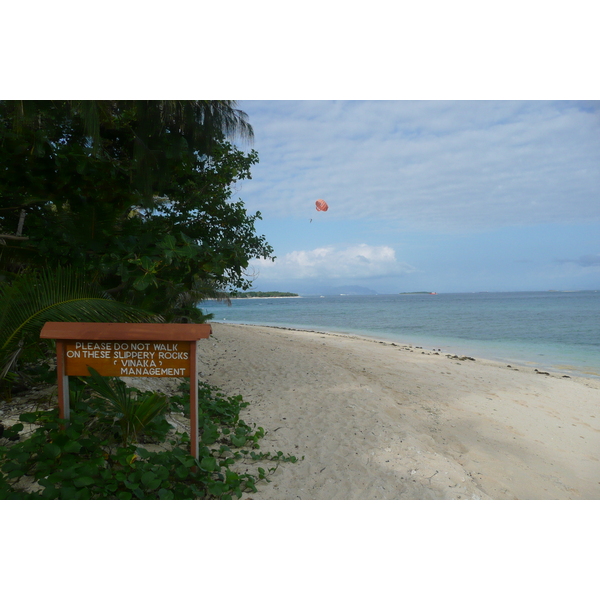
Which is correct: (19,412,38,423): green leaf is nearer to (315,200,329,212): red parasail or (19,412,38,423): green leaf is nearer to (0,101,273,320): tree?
(0,101,273,320): tree

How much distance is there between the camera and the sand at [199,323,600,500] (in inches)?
131

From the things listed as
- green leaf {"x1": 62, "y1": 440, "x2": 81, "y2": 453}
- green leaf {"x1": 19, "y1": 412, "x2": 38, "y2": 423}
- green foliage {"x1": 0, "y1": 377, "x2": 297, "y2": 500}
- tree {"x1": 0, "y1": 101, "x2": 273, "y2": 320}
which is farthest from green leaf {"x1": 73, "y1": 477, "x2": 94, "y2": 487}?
tree {"x1": 0, "y1": 101, "x2": 273, "y2": 320}

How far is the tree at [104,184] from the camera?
3693 millimetres

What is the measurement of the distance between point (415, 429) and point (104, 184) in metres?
4.75

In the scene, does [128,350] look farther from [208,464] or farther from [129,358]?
[208,464]

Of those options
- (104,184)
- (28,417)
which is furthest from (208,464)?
(104,184)

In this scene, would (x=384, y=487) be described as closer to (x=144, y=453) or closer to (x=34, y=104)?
(x=144, y=453)

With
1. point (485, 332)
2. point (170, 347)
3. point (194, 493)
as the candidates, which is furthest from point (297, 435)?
point (485, 332)

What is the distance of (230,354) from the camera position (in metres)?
9.55

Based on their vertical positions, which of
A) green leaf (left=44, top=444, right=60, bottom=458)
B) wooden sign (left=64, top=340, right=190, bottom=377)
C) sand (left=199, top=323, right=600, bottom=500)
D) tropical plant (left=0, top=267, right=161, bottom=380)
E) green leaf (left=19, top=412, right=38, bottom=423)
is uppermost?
tropical plant (left=0, top=267, right=161, bottom=380)

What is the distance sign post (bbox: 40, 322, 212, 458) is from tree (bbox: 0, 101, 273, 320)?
586mm

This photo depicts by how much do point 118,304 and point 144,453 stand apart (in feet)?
4.36

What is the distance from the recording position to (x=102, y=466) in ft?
8.98

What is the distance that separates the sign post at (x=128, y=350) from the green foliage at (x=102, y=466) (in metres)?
0.19
